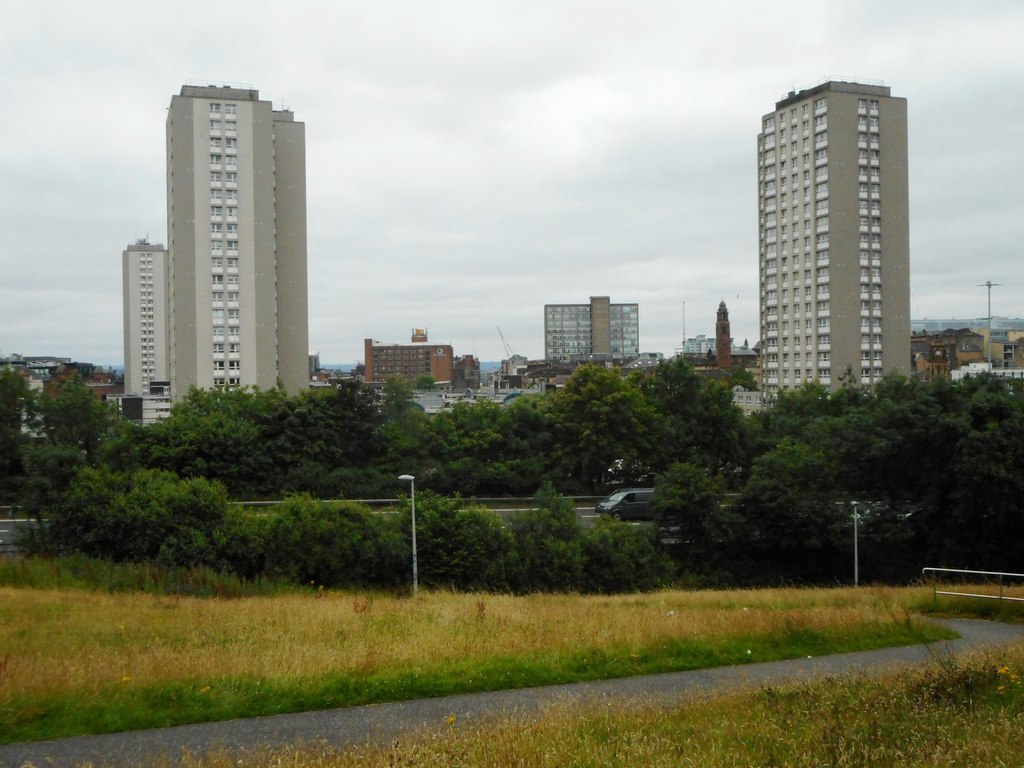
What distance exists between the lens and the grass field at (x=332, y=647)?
11391mm

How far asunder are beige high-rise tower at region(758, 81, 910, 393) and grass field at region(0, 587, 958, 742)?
74167 mm

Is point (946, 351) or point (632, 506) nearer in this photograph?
point (632, 506)

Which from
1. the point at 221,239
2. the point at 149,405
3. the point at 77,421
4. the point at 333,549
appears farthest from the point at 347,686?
the point at 149,405

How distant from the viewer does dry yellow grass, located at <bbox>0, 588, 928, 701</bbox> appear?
1268 cm

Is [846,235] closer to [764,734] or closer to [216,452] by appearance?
[216,452]

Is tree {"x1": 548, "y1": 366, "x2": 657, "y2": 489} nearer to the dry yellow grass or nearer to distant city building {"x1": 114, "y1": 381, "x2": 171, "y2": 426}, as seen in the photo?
the dry yellow grass

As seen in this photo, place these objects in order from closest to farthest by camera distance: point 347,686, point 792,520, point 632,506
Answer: point 347,686
point 792,520
point 632,506

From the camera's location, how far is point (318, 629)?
16.8 m

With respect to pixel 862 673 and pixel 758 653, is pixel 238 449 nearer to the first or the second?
pixel 758 653

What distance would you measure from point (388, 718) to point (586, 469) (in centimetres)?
4436

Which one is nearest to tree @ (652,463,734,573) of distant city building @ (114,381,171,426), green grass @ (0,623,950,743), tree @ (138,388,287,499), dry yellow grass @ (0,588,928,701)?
dry yellow grass @ (0,588,928,701)

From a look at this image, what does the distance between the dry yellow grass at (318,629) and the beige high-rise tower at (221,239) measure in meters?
59.1

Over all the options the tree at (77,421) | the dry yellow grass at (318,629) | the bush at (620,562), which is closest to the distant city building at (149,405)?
the tree at (77,421)

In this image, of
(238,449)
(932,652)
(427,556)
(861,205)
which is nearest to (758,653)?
(932,652)
